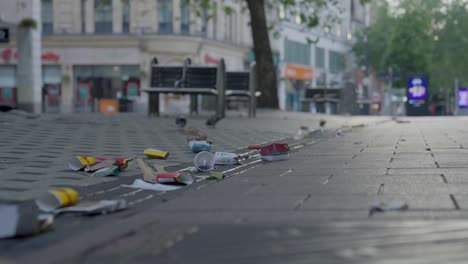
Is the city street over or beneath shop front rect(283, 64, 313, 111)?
beneath

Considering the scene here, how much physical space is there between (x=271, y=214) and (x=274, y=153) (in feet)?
14.7

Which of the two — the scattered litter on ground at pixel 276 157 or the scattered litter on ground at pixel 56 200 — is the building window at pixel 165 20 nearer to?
the scattered litter on ground at pixel 276 157

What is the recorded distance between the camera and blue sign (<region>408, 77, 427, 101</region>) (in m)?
45.3

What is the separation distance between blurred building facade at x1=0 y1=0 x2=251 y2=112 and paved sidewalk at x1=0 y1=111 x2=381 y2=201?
28943 millimetres

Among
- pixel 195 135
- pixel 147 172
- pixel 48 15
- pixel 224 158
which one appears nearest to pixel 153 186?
pixel 147 172

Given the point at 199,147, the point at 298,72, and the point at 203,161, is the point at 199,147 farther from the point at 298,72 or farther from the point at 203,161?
the point at 298,72

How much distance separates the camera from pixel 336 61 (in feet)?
265

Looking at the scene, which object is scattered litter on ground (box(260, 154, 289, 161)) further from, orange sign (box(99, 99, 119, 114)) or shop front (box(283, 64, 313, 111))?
shop front (box(283, 64, 313, 111))

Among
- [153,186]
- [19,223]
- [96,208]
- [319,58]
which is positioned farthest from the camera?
[319,58]

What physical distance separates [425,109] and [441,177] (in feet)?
124

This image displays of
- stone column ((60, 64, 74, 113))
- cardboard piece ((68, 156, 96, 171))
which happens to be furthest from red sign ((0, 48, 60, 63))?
cardboard piece ((68, 156, 96, 171))

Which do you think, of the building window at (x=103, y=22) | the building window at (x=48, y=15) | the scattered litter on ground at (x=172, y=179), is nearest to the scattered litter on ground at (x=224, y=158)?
the scattered litter on ground at (x=172, y=179)

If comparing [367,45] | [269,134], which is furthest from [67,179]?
[367,45]

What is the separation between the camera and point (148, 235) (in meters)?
4.98
